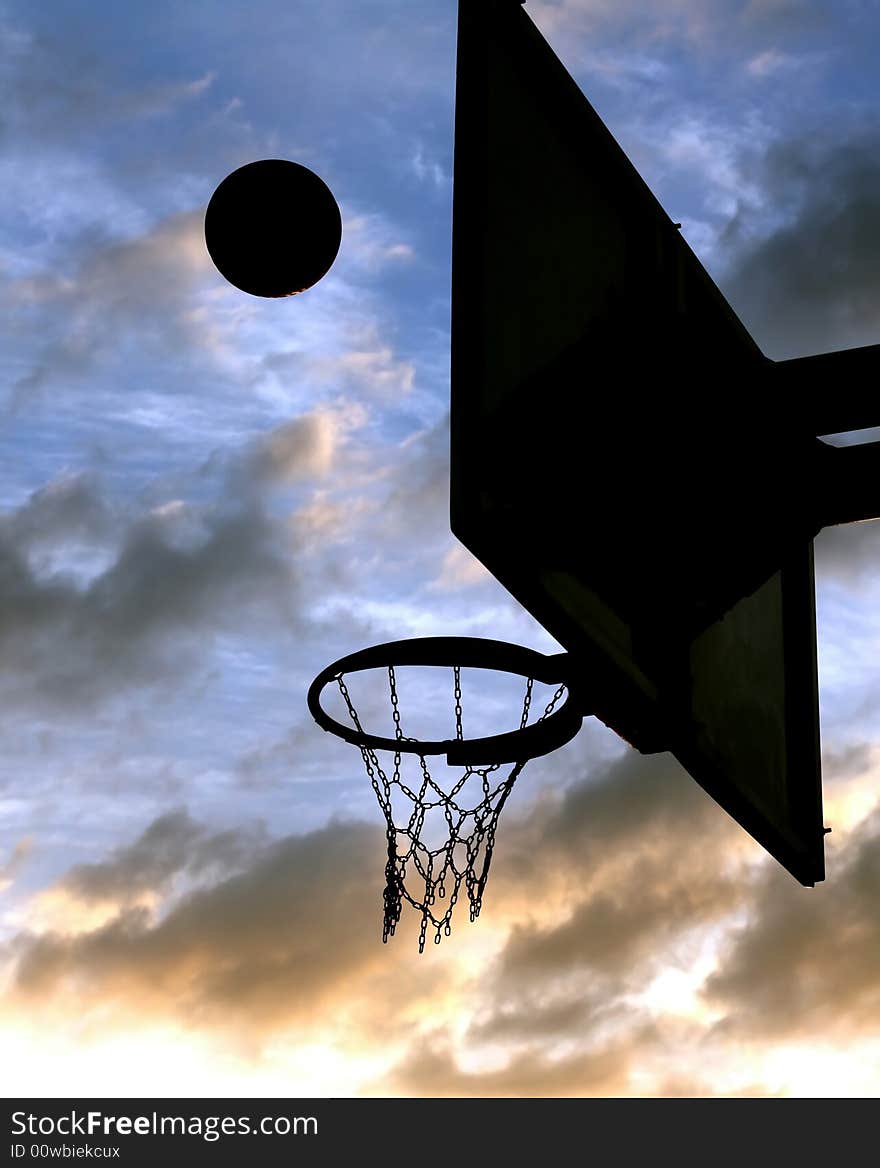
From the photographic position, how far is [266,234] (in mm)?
5762

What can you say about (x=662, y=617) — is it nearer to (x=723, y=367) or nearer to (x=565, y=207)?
(x=723, y=367)

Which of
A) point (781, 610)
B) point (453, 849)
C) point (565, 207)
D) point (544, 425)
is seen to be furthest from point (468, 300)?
point (453, 849)

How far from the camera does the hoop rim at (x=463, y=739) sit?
7258mm

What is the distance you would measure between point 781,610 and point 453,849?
7.85ft

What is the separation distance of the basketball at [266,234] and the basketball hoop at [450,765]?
2.20m

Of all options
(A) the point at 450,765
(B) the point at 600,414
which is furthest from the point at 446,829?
(B) the point at 600,414

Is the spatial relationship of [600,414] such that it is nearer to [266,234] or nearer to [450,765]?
[266,234]

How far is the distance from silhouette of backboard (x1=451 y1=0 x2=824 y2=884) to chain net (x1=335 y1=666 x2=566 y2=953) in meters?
2.39

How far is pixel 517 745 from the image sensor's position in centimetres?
756

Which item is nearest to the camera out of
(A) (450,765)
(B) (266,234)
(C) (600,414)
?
(C) (600,414)

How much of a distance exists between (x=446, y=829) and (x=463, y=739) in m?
0.49

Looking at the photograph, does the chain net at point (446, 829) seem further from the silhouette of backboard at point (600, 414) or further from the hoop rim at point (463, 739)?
the silhouette of backboard at point (600, 414)

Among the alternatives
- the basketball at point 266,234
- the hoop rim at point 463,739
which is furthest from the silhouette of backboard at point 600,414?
the hoop rim at point 463,739

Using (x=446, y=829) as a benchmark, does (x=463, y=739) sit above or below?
above
